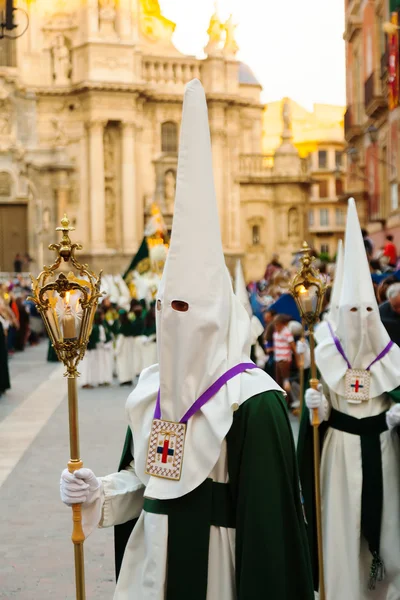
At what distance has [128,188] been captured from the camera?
37469 millimetres

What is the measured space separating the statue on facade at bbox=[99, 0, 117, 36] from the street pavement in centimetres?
2330

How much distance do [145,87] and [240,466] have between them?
3504cm

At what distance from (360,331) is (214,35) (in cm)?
3737

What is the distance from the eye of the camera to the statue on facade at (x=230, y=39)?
135 ft

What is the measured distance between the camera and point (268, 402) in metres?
3.49

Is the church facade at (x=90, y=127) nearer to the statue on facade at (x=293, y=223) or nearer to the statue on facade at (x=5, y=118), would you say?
the statue on facade at (x=5, y=118)

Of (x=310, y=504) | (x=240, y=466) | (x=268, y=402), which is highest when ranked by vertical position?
(x=268, y=402)

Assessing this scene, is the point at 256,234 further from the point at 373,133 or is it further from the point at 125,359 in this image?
the point at 125,359

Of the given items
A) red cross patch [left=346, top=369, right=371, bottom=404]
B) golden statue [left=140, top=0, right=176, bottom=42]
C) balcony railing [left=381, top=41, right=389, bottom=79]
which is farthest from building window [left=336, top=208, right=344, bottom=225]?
red cross patch [left=346, top=369, right=371, bottom=404]

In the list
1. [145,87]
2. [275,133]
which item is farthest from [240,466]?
[275,133]

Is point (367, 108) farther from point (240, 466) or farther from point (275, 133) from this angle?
point (275, 133)

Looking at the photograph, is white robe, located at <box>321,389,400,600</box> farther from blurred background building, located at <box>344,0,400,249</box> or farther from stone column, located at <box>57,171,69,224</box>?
stone column, located at <box>57,171,69,224</box>

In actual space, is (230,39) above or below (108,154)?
above

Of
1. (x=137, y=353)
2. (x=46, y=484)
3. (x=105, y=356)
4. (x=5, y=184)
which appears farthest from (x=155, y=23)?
(x=46, y=484)
